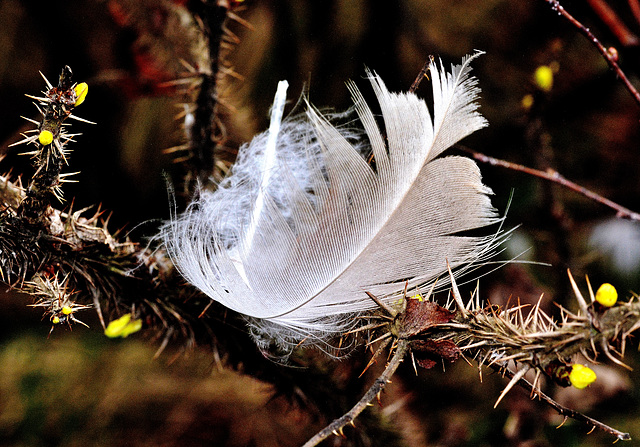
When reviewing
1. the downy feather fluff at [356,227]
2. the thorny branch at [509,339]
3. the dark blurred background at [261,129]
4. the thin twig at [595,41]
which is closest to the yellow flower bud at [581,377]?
the thorny branch at [509,339]

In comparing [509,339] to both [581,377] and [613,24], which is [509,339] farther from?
[613,24]

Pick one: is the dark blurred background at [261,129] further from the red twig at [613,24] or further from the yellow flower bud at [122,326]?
the yellow flower bud at [122,326]

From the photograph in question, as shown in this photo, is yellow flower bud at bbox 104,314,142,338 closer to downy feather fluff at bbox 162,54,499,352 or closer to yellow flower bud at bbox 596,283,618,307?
downy feather fluff at bbox 162,54,499,352

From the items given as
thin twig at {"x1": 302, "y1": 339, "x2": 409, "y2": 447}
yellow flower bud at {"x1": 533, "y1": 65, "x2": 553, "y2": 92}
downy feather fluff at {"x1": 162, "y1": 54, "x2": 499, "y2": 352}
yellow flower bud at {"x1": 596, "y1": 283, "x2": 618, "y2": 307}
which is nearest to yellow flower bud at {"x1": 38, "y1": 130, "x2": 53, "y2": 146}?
downy feather fluff at {"x1": 162, "y1": 54, "x2": 499, "y2": 352}

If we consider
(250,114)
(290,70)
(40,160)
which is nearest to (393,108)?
(40,160)

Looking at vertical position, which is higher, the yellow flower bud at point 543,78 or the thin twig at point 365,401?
the yellow flower bud at point 543,78

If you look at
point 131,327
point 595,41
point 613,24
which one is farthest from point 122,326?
point 613,24
